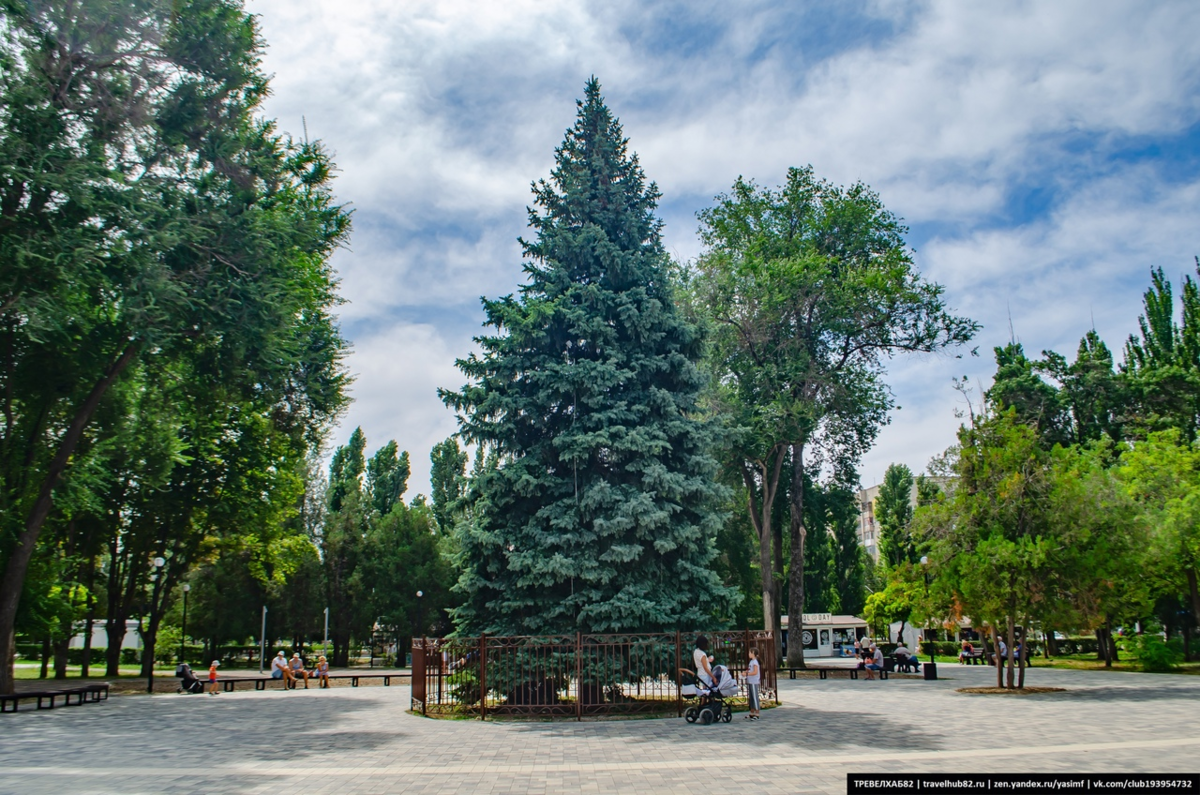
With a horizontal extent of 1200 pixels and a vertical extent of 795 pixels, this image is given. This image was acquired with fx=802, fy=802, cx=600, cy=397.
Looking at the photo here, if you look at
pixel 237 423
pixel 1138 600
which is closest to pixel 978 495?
pixel 1138 600

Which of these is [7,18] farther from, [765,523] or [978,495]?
[765,523]

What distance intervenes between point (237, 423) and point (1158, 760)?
102ft

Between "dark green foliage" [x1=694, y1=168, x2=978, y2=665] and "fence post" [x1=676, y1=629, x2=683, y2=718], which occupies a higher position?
"dark green foliage" [x1=694, y1=168, x2=978, y2=665]

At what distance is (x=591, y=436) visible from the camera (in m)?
18.8

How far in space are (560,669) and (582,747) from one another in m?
4.33

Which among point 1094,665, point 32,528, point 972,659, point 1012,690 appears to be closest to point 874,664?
point 1012,690

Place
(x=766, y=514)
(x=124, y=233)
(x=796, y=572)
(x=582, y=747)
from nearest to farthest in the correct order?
(x=582, y=747) < (x=124, y=233) < (x=796, y=572) < (x=766, y=514)

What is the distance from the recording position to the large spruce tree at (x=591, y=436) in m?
18.3

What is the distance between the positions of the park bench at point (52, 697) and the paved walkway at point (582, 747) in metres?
0.63

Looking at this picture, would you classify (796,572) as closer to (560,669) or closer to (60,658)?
(560,669)

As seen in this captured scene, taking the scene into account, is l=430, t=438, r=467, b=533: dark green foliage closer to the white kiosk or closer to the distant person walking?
the white kiosk

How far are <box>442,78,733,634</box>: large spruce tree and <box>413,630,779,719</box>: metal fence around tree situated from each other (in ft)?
2.55

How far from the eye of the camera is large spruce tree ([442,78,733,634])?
1828 centimetres

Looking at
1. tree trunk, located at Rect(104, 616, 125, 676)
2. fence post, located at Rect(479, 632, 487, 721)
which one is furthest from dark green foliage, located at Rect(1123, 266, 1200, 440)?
tree trunk, located at Rect(104, 616, 125, 676)
